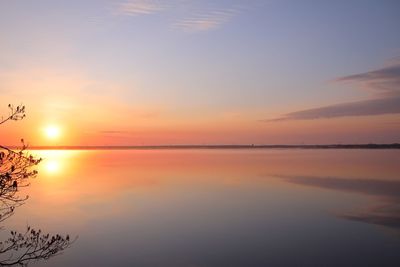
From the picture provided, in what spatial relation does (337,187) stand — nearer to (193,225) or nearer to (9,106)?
(193,225)

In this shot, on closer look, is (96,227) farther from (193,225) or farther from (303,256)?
(303,256)

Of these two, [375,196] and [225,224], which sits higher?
[375,196]

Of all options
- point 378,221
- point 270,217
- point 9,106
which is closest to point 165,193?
point 270,217

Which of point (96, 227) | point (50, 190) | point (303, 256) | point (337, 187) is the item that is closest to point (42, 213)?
point (96, 227)

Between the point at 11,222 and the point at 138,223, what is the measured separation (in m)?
5.98

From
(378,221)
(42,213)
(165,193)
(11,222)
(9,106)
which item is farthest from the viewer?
(165,193)

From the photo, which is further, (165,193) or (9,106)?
(165,193)

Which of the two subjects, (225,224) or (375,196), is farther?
(375,196)

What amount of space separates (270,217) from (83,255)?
29.4ft

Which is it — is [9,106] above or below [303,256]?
above

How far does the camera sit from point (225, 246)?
1253cm

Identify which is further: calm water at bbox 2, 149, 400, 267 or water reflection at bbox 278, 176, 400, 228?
water reflection at bbox 278, 176, 400, 228

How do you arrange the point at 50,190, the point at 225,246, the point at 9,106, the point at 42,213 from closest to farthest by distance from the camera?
the point at 9,106 → the point at 225,246 → the point at 42,213 → the point at 50,190

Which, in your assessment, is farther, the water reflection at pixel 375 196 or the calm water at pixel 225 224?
the water reflection at pixel 375 196
